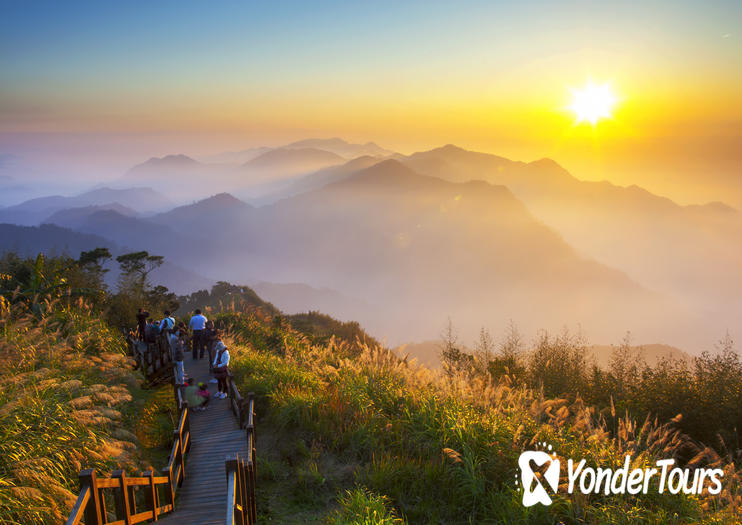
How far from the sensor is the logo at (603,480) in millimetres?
6812

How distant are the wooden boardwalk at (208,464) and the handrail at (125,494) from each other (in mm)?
271

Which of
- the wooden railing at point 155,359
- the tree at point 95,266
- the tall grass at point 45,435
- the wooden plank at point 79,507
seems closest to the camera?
the wooden plank at point 79,507

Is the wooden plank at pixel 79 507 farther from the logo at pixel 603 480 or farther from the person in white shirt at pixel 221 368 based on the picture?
the person in white shirt at pixel 221 368

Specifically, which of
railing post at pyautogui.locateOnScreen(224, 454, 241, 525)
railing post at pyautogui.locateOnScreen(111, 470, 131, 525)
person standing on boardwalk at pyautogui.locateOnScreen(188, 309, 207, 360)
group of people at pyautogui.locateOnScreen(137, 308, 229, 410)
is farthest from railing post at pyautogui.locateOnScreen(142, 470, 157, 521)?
person standing on boardwalk at pyautogui.locateOnScreen(188, 309, 207, 360)

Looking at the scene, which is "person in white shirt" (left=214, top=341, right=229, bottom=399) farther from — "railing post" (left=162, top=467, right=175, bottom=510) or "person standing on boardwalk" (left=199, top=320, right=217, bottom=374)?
"railing post" (left=162, top=467, right=175, bottom=510)

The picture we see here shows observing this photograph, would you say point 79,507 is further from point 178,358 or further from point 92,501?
point 178,358

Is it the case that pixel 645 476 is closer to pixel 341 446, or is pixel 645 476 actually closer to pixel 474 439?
pixel 474 439

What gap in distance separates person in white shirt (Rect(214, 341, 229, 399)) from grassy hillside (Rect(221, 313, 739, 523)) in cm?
151

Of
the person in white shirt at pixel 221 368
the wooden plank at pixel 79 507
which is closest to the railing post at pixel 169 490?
the wooden plank at pixel 79 507

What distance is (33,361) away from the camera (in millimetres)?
9148

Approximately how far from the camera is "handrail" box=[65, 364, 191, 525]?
5004 mm

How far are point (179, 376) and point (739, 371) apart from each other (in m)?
18.8

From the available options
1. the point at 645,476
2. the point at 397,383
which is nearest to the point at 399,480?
the point at 397,383

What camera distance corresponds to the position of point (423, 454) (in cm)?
862
